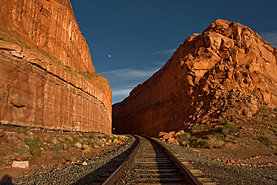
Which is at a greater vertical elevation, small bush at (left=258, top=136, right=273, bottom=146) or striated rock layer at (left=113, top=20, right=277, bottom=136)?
striated rock layer at (left=113, top=20, right=277, bottom=136)

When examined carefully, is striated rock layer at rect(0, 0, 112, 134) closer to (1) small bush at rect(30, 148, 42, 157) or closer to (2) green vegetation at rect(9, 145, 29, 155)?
(2) green vegetation at rect(9, 145, 29, 155)

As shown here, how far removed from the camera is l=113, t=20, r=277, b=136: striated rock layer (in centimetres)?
2869

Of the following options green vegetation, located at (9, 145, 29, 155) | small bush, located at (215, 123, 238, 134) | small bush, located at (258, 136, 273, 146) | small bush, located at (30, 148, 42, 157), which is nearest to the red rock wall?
green vegetation, located at (9, 145, 29, 155)

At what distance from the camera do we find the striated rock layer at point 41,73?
10.1 metres

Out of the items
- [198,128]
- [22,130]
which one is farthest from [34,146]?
[198,128]

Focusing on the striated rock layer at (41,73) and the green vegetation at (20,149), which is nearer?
the green vegetation at (20,149)

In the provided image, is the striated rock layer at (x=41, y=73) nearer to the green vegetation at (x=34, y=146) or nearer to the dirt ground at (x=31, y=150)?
the dirt ground at (x=31, y=150)

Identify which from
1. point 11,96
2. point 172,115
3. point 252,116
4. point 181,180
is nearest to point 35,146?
point 11,96

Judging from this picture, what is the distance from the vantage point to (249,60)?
32.4 m

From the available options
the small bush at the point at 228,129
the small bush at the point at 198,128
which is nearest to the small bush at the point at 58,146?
the small bush at the point at 228,129

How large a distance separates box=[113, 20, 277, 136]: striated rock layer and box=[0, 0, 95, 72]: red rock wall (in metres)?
19.5

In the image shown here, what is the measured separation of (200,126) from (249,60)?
14.7m

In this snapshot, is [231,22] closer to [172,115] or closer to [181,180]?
[172,115]

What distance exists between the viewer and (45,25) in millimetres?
22453
